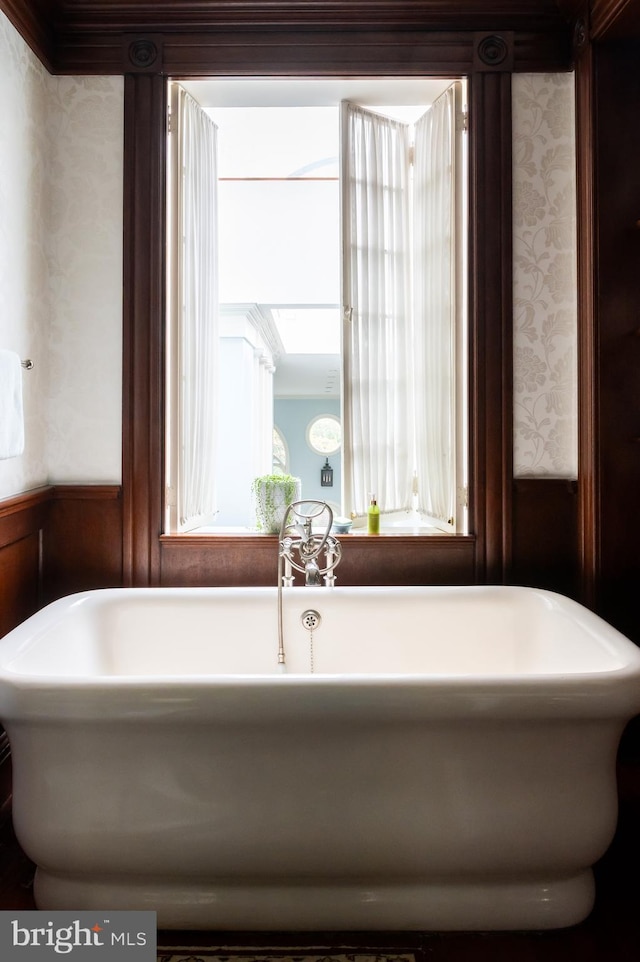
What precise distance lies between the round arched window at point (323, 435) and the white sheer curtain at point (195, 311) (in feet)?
3.90

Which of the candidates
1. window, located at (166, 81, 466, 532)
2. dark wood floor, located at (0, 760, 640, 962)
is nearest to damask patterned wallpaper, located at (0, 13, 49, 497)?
window, located at (166, 81, 466, 532)

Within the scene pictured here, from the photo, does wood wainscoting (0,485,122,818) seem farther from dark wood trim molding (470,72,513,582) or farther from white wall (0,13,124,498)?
dark wood trim molding (470,72,513,582)

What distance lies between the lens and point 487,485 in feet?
6.93

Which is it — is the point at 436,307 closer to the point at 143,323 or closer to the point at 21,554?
the point at 143,323

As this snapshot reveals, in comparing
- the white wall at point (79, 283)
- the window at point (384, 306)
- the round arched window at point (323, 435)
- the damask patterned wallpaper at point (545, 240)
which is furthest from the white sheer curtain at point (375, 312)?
the round arched window at point (323, 435)

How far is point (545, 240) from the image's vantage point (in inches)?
82.4

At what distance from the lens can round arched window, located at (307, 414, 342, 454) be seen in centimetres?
348

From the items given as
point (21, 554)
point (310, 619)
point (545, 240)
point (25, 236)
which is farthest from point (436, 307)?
point (21, 554)

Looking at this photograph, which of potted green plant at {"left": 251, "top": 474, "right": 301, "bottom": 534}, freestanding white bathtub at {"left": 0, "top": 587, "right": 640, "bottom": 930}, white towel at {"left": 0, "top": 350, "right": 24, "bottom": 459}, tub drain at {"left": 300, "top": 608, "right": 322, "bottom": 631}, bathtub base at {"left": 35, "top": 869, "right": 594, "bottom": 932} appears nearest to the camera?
freestanding white bathtub at {"left": 0, "top": 587, "right": 640, "bottom": 930}

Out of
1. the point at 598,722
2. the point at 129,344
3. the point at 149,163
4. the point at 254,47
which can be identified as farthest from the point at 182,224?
the point at 598,722

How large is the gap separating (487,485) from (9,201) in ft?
5.69

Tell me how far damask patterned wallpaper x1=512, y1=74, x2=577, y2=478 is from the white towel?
1.57 m

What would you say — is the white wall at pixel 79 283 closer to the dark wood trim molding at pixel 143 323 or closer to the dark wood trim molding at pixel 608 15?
the dark wood trim molding at pixel 143 323

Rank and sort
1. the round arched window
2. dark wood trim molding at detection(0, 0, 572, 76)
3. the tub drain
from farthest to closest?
the round arched window < dark wood trim molding at detection(0, 0, 572, 76) < the tub drain
